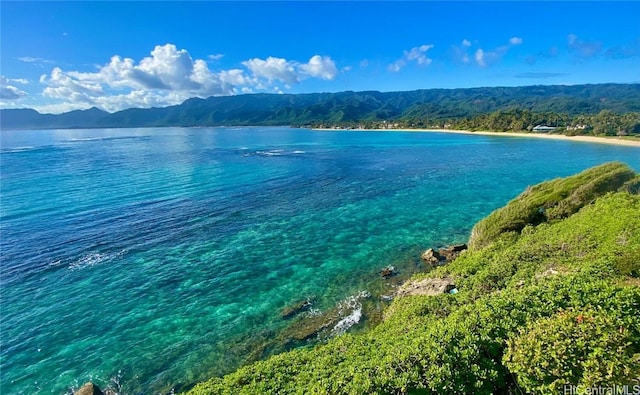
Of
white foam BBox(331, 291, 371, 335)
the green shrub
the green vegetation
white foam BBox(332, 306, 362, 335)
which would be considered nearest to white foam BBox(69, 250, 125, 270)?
white foam BBox(331, 291, 371, 335)

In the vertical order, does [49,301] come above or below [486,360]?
below

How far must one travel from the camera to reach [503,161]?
84438mm

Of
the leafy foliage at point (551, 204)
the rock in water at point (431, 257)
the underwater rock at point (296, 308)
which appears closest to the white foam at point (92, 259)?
the underwater rock at point (296, 308)

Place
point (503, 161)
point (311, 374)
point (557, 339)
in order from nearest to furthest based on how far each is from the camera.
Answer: point (557, 339) → point (311, 374) → point (503, 161)

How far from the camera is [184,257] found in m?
29.9

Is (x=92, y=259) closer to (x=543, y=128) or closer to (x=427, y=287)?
(x=427, y=287)

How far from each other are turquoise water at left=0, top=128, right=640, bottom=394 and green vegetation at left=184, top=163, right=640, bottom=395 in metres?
7.43

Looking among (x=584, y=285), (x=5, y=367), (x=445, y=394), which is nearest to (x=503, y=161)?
(x=584, y=285)

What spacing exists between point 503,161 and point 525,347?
87.8 m

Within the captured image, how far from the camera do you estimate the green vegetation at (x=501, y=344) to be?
8227 millimetres

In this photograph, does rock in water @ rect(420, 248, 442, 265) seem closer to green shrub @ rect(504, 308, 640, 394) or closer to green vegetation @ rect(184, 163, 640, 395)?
green vegetation @ rect(184, 163, 640, 395)

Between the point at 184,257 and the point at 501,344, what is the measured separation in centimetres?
2706

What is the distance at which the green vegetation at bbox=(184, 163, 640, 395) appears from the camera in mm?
8227

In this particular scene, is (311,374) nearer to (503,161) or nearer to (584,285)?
(584,285)
